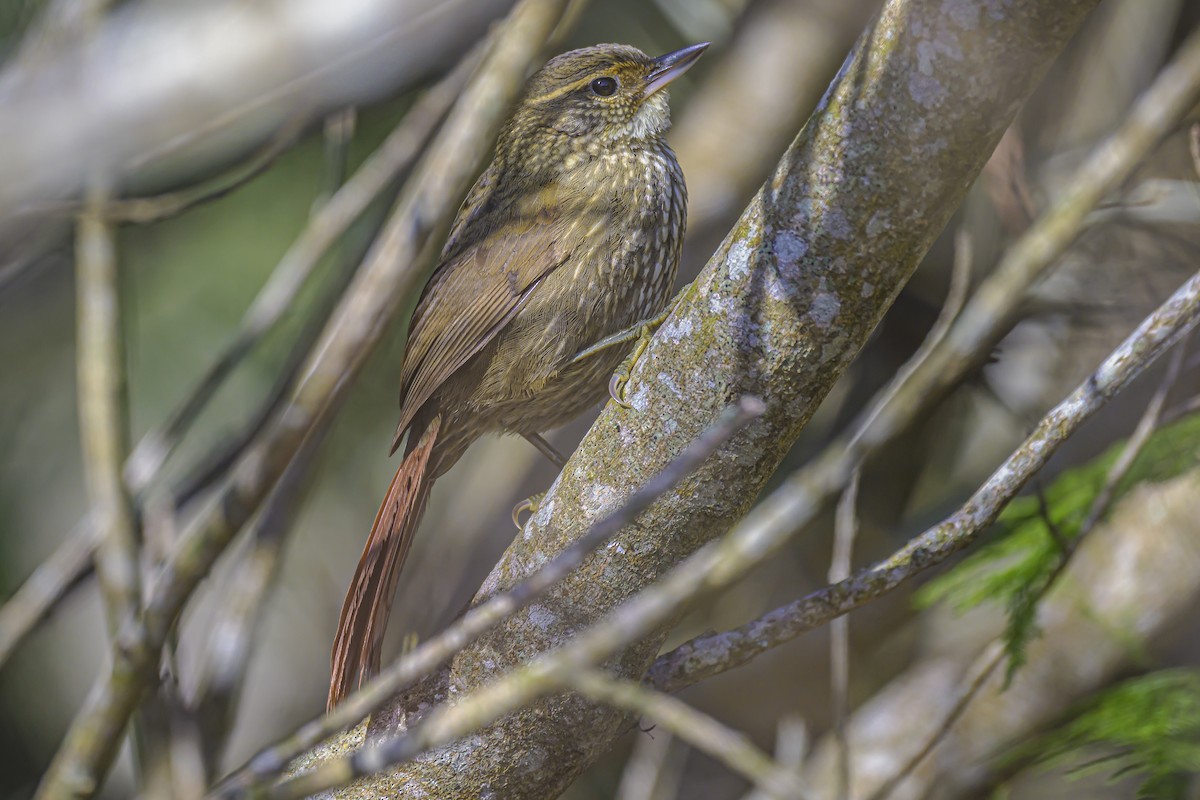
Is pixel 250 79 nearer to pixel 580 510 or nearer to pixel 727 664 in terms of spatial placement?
pixel 580 510

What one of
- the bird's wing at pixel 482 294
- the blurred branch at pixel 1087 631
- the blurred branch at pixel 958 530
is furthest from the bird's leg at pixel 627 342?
the blurred branch at pixel 1087 631

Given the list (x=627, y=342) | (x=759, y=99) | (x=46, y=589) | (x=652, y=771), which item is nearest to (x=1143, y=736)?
(x=652, y=771)

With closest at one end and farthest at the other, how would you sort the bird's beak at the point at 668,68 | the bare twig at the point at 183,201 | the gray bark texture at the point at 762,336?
the gray bark texture at the point at 762,336
the bare twig at the point at 183,201
the bird's beak at the point at 668,68

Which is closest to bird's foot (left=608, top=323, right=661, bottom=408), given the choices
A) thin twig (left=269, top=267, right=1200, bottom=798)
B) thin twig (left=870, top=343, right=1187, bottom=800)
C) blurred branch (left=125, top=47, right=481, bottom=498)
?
thin twig (left=269, top=267, right=1200, bottom=798)

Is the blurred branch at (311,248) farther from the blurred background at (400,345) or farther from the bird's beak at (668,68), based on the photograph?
the bird's beak at (668,68)

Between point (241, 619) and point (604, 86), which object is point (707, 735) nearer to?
point (241, 619)

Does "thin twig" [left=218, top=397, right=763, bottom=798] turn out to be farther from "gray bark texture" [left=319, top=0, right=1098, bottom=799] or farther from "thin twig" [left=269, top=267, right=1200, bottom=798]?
"gray bark texture" [left=319, top=0, right=1098, bottom=799]
